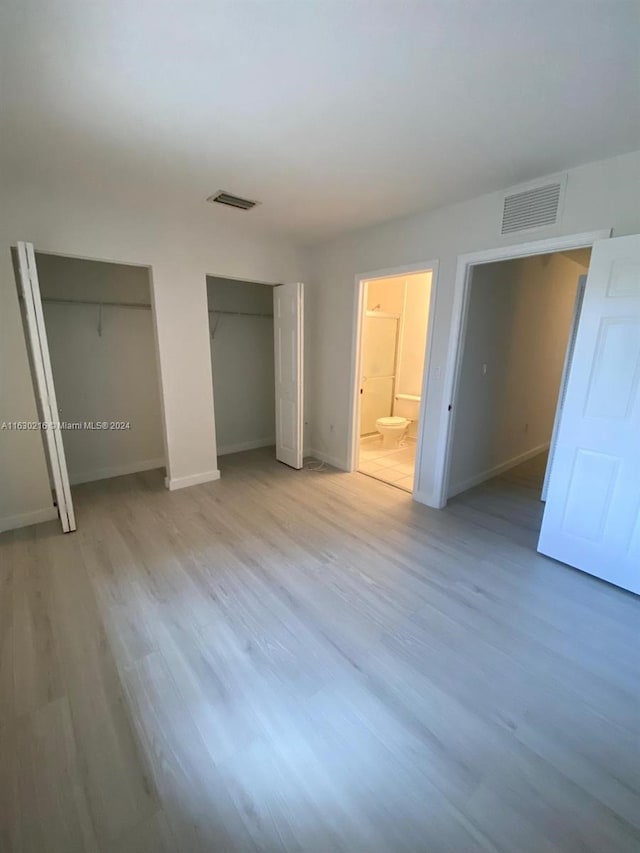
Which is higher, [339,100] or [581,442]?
[339,100]

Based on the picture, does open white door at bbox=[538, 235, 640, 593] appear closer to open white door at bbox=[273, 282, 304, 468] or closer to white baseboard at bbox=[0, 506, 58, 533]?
open white door at bbox=[273, 282, 304, 468]

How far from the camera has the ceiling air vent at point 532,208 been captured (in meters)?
2.29

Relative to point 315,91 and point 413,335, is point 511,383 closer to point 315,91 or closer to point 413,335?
point 413,335

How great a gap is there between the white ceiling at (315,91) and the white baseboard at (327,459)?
9.21 ft

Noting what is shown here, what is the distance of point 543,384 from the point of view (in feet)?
14.9

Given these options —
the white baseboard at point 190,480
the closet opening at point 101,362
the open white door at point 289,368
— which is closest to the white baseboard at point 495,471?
the open white door at point 289,368

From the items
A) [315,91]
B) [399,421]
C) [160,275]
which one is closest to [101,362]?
[160,275]

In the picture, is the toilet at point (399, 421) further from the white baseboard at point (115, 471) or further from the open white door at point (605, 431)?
the white baseboard at point (115, 471)

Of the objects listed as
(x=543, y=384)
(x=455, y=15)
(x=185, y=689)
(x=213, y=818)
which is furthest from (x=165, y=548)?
(x=543, y=384)

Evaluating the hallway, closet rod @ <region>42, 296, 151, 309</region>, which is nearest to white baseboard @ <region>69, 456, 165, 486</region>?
closet rod @ <region>42, 296, 151, 309</region>

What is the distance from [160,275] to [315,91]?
216 centimetres

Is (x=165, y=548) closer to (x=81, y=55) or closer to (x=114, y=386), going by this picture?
(x=114, y=386)

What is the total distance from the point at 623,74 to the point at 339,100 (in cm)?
118

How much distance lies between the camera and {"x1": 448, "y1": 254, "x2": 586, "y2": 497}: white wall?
331 cm
